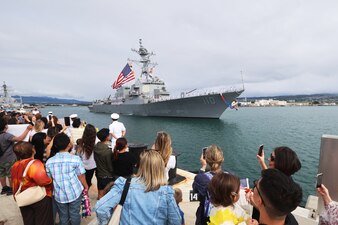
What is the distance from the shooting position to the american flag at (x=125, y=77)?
93.8ft

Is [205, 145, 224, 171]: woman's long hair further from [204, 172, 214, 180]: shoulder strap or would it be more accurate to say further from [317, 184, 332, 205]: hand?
[317, 184, 332, 205]: hand

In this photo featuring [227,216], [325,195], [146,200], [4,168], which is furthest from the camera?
[4,168]

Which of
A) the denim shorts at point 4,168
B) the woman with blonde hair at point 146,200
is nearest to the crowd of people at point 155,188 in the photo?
the woman with blonde hair at point 146,200

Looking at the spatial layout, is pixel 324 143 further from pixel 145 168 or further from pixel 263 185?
pixel 145 168

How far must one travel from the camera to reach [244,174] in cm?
1015

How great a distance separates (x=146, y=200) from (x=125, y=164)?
1.14 metres

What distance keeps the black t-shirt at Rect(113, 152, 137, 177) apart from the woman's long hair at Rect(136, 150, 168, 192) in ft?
3.29

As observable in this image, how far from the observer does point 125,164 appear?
2826 mm

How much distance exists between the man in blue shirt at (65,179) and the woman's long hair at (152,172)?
4.29 feet

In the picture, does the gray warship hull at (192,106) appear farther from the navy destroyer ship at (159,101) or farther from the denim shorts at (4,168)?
the denim shorts at (4,168)

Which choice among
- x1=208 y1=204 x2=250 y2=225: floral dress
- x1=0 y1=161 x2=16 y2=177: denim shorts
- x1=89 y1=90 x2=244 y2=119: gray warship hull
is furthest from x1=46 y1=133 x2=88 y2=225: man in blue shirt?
x1=89 y1=90 x2=244 y2=119: gray warship hull

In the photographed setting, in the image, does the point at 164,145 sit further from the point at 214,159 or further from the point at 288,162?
the point at 288,162

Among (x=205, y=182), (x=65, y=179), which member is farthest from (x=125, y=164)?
(x=205, y=182)

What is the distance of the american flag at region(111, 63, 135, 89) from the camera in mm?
28575
